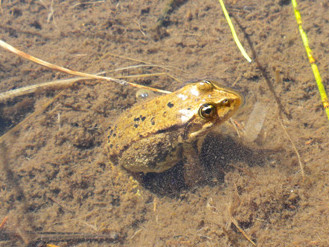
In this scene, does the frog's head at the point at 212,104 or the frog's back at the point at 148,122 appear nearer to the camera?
the frog's head at the point at 212,104

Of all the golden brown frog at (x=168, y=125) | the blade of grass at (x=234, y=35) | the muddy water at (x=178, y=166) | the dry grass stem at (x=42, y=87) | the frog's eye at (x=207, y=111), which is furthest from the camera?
the dry grass stem at (x=42, y=87)

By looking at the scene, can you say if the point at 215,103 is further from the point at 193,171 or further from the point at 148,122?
the point at 193,171

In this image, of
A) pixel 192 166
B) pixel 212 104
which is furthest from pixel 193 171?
pixel 212 104

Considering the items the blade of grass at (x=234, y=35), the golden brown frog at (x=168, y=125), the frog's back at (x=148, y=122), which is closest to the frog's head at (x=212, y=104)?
the golden brown frog at (x=168, y=125)

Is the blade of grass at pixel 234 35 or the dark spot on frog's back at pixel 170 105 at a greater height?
the blade of grass at pixel 234 35

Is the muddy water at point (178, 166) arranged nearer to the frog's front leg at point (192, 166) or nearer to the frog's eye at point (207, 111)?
the frog's front leg at point (192, 166)

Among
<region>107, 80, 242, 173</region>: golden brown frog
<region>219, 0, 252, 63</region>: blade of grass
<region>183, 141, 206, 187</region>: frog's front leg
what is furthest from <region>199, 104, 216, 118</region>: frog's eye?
<region>219, 0, 252, 63</region>: blade of grass

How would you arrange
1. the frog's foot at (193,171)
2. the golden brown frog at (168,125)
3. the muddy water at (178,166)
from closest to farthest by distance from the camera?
Result: the golden brown frog at (168,125)
the muddy water at (178,166)
the frog's foot at (193,171)

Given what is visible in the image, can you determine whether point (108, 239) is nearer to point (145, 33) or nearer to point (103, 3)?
point (145, 33)
